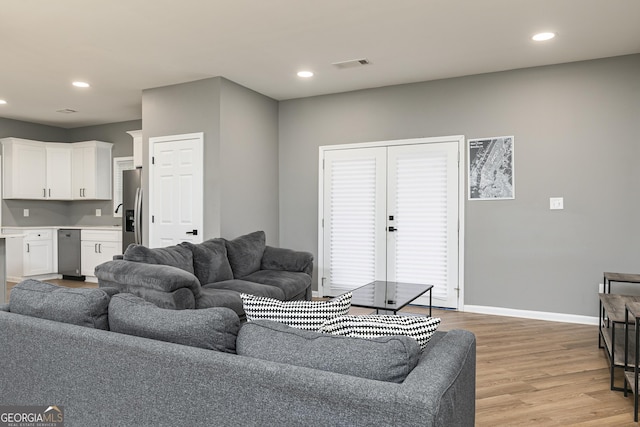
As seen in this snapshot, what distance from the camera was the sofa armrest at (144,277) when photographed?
299 centimetres

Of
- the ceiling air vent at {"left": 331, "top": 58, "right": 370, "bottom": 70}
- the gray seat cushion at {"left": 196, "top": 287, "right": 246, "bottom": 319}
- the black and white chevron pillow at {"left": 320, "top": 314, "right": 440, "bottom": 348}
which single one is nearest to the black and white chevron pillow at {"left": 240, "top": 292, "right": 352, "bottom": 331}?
the black and white chevron pillow at {"left": 320, "top": 314, "right": 440, "bottom": 348}

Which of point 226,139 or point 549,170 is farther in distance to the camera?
point 226,139

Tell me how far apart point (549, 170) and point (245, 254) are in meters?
3.32

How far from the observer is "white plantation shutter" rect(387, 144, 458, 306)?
503cm

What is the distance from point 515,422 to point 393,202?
127 inches

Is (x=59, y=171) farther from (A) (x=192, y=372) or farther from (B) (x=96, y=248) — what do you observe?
(A) (x=192, y=372)

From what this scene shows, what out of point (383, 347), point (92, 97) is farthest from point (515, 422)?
point (92, 97)

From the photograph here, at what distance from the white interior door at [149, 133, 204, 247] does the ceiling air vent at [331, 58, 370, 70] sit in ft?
5.74

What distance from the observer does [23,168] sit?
7059mm

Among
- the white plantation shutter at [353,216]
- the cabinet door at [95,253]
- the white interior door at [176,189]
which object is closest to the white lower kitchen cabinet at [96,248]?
the cabinet door at [95,253]

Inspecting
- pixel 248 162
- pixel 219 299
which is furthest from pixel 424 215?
pixel 219 299

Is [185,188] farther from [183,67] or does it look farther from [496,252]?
[496,252]

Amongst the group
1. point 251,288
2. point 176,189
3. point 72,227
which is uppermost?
point 176,189

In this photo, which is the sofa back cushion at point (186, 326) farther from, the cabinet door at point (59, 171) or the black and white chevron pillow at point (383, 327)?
the cabinet door at point (59, 171)
